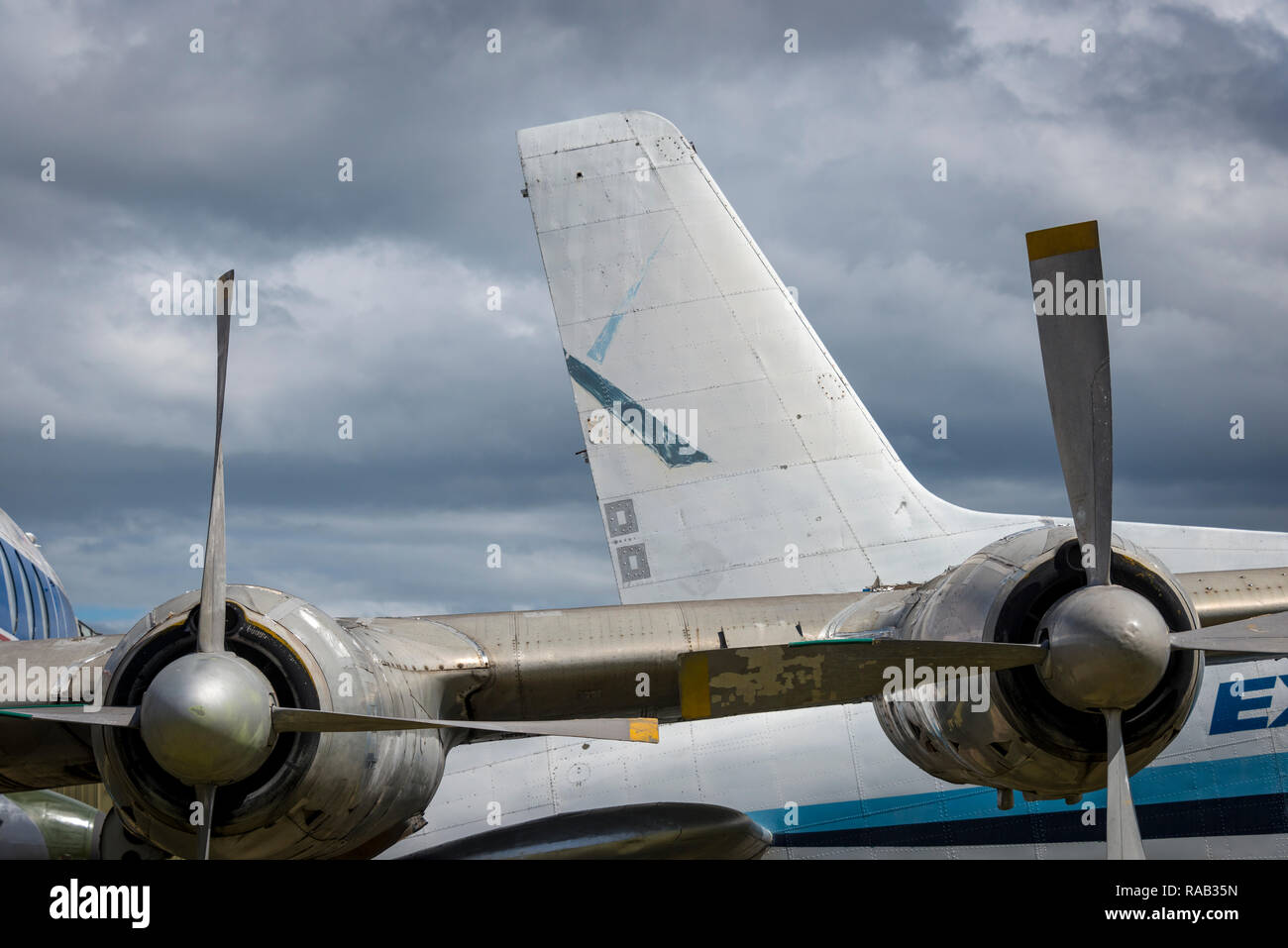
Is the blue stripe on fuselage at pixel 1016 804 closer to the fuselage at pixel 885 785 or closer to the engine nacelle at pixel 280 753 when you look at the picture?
the fuselage at pixel 885 785

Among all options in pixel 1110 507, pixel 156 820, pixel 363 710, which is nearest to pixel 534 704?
pixel 363 710

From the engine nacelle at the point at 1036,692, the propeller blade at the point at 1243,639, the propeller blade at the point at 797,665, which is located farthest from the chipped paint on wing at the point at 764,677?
the propeller blade at the point at 1243,639

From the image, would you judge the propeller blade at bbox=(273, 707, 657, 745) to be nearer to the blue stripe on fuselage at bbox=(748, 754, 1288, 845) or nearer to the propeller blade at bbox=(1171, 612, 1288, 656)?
the propeller blade at bbox=(1171, 612, 1288, 656)

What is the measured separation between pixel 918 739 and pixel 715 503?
4415 millimetres

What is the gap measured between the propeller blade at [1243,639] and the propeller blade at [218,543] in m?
5.51

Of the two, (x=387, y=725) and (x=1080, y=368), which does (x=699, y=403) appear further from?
(x=387, y=725)

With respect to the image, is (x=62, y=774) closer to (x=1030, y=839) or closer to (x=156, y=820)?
(x=156, y=820)

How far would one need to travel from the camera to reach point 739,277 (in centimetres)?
1251

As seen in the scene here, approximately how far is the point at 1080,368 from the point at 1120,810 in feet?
8.80

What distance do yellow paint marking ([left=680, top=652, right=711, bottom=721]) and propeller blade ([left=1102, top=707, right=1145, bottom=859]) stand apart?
88.7 inches

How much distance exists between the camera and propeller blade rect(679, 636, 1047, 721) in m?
6.71

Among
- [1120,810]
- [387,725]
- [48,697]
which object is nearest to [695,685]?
[387,725]

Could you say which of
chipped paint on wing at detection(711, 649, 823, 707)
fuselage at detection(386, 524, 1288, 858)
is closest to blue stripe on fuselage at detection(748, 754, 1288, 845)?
fuselage at detection(386, 524, 1288, 858)

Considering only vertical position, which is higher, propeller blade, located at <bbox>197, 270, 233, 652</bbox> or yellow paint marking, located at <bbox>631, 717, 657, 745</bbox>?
propeller blade, located at <bbox>197, 270, 233, 652</bbox>
